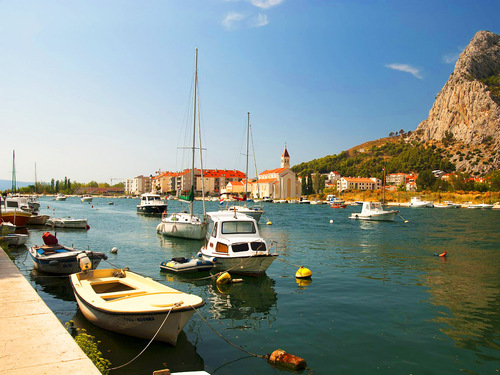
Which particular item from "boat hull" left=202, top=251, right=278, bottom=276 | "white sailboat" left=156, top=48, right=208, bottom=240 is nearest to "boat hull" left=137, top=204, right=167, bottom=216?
"white sailboat" left=156, top=48, right=208, bottom=240

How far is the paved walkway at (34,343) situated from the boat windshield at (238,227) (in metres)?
10.2

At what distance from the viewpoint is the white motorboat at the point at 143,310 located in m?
8.95

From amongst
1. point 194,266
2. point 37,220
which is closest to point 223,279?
point 194,266

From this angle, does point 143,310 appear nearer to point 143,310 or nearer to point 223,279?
point 143,310

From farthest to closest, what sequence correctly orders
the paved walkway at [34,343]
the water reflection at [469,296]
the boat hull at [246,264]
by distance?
the boat hull at [246,264] → the water reflection at [469,296] → the paved walkway at [34,343]

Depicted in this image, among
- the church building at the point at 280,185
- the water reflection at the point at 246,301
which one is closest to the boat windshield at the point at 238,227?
the water reflection at the point at 246,301

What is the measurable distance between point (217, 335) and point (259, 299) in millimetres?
4091

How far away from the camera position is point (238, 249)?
17.8 metres

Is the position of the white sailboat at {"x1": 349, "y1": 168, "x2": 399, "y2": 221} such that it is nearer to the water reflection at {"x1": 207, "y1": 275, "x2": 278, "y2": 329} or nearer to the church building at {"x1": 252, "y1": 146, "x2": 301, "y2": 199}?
the water reflection at {"x1": 207, "y1": 275, "x2": 278, "y2": 329}

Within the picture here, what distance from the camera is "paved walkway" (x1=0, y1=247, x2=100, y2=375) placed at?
586 cm

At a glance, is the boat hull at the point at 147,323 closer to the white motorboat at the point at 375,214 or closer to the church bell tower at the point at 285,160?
the white motorboat at the point at 375,214

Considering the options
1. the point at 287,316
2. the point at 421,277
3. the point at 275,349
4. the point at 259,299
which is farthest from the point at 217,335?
the point at 421,277

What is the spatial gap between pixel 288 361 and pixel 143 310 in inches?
149

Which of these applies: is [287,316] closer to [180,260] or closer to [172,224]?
[180,260]
